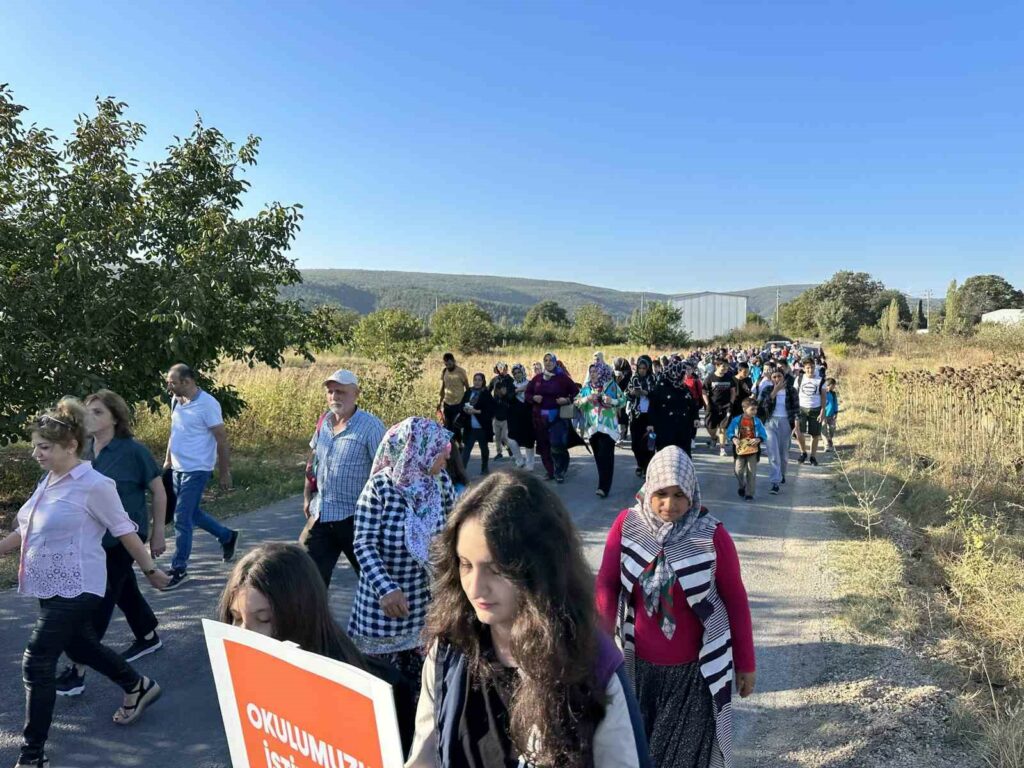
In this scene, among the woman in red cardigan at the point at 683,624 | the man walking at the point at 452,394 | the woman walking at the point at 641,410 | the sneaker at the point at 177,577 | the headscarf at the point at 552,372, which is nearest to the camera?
the woman in red cardigan at the point at 683,624


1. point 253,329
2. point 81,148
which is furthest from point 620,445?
point 81,148

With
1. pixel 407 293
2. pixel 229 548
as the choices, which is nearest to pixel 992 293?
pixel 229 548

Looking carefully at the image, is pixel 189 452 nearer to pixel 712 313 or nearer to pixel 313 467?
pixel 313 467

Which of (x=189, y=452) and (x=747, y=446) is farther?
(x=747, y=446)

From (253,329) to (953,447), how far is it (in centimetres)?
993

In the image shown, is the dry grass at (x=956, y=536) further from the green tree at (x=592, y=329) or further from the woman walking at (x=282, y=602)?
the green tree at (x=592, y=329)

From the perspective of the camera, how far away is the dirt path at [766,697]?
3.33 meters

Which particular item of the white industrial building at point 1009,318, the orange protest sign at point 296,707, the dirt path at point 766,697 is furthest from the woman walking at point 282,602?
the white industrial building at point 1009,318

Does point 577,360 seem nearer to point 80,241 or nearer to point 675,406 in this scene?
point 675,406

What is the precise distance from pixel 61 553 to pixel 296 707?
101 inches

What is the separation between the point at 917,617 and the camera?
4.77 meters

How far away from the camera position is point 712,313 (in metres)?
81.5

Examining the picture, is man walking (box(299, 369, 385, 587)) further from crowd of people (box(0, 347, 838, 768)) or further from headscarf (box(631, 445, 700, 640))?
headscarf (box(631, 445, 700, 640))

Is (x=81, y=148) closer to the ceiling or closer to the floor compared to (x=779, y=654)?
closer to the ceiling
